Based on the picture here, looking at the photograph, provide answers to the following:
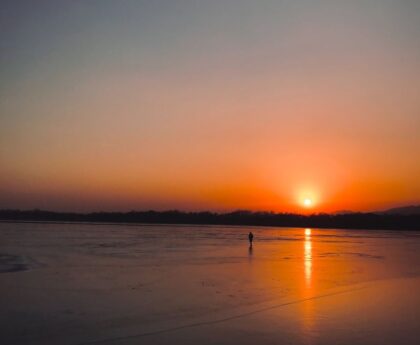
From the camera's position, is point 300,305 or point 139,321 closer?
point 139,321

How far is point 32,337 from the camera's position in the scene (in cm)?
862

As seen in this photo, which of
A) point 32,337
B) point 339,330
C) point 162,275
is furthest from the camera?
point 162,275

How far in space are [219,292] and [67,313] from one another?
4.68m

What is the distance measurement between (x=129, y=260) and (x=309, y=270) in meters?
8.20

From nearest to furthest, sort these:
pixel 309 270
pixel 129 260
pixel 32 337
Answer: pixel 32 337, pixel 309 270, pixel 129 260

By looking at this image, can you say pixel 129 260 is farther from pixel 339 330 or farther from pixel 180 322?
pixel 339 330

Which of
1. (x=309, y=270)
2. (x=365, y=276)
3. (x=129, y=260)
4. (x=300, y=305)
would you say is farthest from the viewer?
(x=129, y=260)

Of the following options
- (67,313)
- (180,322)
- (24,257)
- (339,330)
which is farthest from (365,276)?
A: (24,257)

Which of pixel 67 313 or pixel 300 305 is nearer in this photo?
pixel 67 313

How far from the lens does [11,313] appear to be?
10586 millimetres

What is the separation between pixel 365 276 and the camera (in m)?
18.5

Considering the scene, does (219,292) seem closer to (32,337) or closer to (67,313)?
(67,313)

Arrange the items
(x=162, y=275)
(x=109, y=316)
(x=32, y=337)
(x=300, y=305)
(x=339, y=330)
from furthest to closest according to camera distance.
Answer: (x=162, y=275) < (x=300, y=305) < (x=109, y=316) < (x=339, y=330) < (x=32, y=337)

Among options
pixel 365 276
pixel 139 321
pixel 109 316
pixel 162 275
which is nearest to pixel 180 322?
pixel 139 321
